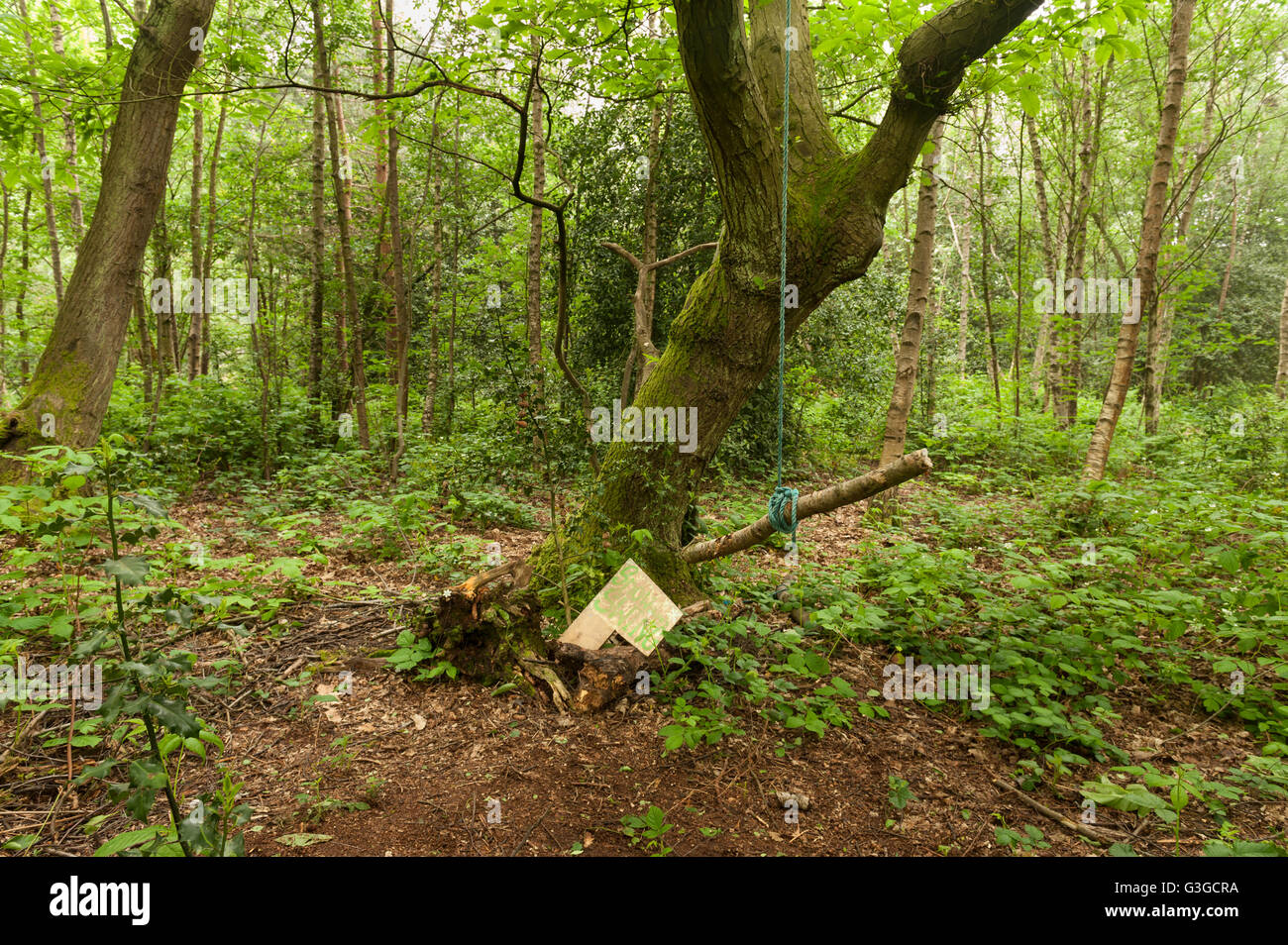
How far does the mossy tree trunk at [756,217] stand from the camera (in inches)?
127

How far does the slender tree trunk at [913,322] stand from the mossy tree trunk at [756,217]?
2.51 metres

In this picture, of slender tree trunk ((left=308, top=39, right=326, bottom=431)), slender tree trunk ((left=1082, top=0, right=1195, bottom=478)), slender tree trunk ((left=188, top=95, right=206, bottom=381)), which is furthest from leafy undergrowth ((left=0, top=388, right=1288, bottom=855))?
slender tree trunk ((left=188, top=95, right=206, bottom=381))

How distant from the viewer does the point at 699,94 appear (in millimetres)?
3275

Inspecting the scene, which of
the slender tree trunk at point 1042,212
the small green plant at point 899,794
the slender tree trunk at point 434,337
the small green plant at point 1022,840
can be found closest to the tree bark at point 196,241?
the slender tree trunk at point 434,337

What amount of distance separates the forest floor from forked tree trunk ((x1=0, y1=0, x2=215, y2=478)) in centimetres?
291

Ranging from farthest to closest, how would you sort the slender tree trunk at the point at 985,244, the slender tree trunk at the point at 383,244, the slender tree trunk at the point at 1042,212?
the slender tree trunk at the point at 1042,212 → the slender tree trunk at the point at 383,244 → the slender tree trunk at the point at 985,244

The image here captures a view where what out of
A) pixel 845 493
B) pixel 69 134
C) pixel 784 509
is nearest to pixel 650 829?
pixel 784 509

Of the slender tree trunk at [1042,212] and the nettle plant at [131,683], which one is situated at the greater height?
the slender tree trunk at [1042,212]

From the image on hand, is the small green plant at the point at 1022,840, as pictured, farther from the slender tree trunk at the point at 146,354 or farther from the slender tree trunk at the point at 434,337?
the slender tree trunk at the point at 146,354

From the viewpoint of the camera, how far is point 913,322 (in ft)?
20.6

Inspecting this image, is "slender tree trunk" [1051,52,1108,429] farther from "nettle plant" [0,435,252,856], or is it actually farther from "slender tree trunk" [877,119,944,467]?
"nettle plant" [0,435,252,856]

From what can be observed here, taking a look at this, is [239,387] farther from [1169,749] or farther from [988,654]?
[1169,749]

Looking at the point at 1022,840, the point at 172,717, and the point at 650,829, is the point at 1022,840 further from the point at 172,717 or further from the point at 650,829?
the point at 172,717
